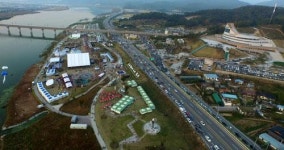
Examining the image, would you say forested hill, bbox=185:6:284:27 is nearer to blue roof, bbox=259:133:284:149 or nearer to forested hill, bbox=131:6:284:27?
forested hill, bbox=131:6:284:27

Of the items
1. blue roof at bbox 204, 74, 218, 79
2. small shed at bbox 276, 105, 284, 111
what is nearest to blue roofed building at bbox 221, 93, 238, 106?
small shed at bbox 276, 105, 284, 111

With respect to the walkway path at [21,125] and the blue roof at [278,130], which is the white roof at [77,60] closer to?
the walkway path at [21,125]

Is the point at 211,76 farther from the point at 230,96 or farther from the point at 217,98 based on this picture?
the point at 217,98

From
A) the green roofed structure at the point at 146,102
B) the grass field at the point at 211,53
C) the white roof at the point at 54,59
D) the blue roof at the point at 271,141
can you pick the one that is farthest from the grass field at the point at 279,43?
the white roof at the point at 54,59

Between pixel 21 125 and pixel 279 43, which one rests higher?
pixel 279 43

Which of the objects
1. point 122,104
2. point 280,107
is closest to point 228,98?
point 280,107

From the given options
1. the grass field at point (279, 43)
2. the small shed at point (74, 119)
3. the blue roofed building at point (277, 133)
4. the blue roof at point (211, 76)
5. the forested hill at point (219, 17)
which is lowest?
the small shed at point (74, 119)
